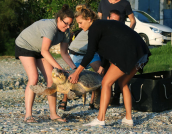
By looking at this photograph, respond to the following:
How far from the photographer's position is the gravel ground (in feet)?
11.3

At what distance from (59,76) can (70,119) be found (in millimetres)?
915

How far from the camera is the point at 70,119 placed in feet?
14.1

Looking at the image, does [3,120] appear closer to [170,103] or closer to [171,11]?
[170,103]

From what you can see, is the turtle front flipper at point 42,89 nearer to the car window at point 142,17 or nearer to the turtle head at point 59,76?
→ the turtle head at point 59,76

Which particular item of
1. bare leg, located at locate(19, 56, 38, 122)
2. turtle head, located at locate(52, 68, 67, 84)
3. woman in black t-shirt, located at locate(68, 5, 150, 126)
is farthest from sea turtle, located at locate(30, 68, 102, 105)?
woman in black t-shirt, located at locate(68, 5, 150, 126)

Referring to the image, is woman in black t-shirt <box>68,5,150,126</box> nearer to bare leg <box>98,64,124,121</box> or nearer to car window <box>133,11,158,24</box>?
bare leg <box>98,64,124,121</box>

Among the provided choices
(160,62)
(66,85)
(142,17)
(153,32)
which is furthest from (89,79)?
(142,17)

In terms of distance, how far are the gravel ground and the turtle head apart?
1.88ft

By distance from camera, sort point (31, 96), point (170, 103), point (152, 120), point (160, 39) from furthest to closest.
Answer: point (160, 39), point (170, 103), point (152, 120), point (31, 96)

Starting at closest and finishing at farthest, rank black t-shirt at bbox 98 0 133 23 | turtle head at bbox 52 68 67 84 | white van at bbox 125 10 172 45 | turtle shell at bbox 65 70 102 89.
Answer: turtle head at bbox 52 68 67 84
turtle shell at bbox 65 70 102 89
black t-shirt at bbox 98 0 133 23
white van at bbox 125 10 172 45

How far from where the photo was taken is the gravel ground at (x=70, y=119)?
3.43 metres

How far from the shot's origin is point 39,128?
3.48 metres

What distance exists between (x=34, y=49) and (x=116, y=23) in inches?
45.3

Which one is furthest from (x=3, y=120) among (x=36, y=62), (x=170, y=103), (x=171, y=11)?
(x=171, y=11)
